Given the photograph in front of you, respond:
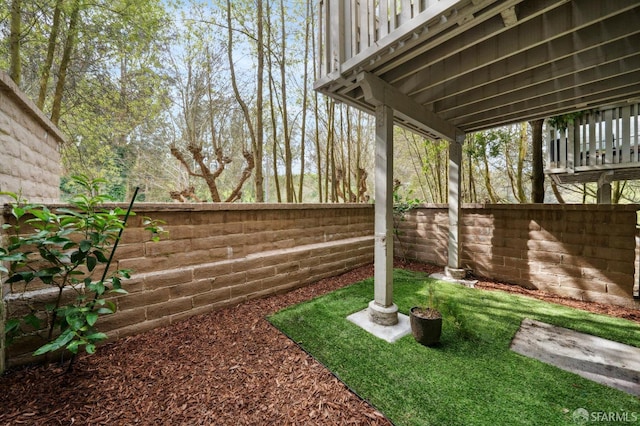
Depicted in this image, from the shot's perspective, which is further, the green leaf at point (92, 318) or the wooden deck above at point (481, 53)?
the wooden deck above at point (481, 53)

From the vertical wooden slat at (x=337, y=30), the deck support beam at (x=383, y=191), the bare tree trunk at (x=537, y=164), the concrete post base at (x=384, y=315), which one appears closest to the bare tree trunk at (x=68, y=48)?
the vertical wooden slat at (x=337, y=30)

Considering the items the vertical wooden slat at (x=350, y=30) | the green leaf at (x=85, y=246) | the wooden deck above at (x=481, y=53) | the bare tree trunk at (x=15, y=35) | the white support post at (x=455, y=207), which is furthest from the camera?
the white support post at (x=455, y=207)

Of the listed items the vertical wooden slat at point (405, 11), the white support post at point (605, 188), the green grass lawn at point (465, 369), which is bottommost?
the green grass lawn at point (465, 369)

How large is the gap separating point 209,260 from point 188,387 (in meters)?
1.19

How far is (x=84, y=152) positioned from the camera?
509cm

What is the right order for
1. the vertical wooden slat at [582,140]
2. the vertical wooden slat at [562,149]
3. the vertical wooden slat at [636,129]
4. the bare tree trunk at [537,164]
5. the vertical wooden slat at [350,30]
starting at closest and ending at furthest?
1. the vertical wooden slat at [350,30]
2. the vertical wooden slat at [636,129]
3. the bare tree trunk at [537,164]
4. the vertical wooden slat at [582,140]
5. the vertical wooden slat at [562,149]

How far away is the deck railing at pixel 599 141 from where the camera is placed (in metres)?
3.87

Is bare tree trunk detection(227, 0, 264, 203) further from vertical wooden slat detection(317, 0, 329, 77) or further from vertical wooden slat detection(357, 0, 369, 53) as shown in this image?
vertical wooden slat detection(357, 0, 369, 53)

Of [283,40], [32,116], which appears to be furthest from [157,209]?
[283,40]

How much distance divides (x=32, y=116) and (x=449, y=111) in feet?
14.9

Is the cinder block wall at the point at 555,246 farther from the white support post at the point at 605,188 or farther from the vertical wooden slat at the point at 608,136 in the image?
the white support post at the point at 605,188

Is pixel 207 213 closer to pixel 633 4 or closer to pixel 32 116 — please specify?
pixel 32 116

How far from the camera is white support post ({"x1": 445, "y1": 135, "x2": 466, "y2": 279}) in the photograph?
3.56 meters

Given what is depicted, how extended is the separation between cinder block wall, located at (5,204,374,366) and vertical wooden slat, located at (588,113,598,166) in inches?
193
